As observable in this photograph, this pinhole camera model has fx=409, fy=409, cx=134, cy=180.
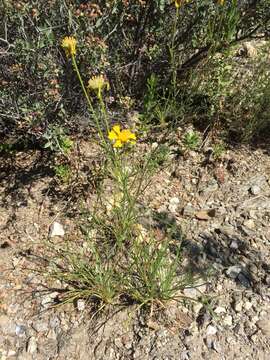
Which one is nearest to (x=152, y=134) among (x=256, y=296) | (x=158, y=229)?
(x=158, y=229)

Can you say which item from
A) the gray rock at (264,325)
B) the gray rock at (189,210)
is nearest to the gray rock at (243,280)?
the gray rock at (264,325)

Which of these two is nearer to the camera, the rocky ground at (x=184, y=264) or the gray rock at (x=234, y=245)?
the rocky ground at (x=184, y=264)

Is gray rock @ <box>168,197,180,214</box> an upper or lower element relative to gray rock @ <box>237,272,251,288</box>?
lower

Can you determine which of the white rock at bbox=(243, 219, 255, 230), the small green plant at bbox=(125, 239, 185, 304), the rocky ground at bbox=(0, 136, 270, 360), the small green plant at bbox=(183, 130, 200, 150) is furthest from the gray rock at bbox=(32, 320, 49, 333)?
the small green plant at bbox=(183, 130, 200, 150)

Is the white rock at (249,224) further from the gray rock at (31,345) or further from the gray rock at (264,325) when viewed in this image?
the gray rock at (31,345)

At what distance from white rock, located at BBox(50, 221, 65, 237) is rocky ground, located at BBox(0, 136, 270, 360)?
0.09 ft

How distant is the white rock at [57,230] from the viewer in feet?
8.59

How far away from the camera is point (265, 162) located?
2.99 m

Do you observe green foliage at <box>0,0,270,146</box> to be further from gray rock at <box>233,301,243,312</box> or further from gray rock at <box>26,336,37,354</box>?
gray rock at <box>233,301,243,312</box>

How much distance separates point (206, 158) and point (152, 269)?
1133 mm

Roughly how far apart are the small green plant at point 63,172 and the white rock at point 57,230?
31cm

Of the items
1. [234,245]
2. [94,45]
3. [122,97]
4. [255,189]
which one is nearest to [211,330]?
[234,245]

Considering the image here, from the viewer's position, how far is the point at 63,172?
2.73m

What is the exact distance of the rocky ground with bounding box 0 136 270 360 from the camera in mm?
2135
